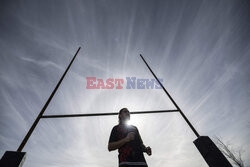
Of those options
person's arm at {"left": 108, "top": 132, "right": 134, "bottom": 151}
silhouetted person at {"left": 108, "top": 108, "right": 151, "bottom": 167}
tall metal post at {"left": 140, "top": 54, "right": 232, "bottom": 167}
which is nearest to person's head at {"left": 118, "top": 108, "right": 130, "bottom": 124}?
silhouetted person at {"left": 108, "top": 108, "right": 151, "bottom": 167}

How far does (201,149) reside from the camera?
218 centimetres

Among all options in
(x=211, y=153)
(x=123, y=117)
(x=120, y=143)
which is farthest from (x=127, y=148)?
(x=211, y=153)

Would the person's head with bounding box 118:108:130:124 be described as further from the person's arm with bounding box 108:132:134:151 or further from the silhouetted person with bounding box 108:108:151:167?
the person's arm with bounding box 108:132:134:151

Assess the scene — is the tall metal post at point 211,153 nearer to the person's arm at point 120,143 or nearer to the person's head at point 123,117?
the person's arm at point 120,143

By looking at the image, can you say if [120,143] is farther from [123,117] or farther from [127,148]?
[123,117]

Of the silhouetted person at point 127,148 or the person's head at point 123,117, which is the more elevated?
the person's head at point 123,117

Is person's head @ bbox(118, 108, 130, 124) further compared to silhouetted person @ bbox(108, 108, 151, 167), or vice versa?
person's head @ bbox(118, 108, 130, 124)

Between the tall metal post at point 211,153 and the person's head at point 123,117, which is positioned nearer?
the tall metal post at point 211,153

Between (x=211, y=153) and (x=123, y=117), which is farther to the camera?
(x=123, y=117)

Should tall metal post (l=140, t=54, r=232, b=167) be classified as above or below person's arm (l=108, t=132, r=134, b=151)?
below

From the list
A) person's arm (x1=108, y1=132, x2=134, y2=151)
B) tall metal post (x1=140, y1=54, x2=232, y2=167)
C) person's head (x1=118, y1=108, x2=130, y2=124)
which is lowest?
tall metal post (x1=140, y1=54, x2=232, y2=167)

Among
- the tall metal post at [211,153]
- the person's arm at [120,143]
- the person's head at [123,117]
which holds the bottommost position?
the tall metal post at [211,153]

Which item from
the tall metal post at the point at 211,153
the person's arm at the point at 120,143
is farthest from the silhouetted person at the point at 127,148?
the tall metal post at the point at 211,153

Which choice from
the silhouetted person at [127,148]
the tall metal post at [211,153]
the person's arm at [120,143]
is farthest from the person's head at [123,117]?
the tall metal post at [211,153]
